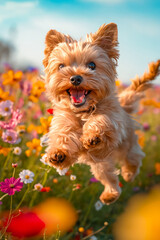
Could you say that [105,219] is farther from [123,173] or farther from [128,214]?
[123,173]

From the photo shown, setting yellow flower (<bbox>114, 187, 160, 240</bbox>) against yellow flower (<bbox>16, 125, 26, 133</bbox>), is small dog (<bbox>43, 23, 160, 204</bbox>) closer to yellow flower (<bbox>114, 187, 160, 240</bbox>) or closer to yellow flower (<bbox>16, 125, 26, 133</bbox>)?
yellow flower (<bbox>16, 125, 26, 133</bbox>)

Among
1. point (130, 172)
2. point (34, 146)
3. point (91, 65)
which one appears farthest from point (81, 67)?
point (130, 172)

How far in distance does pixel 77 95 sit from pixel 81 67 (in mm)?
247

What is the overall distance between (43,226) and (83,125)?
3.03 ft

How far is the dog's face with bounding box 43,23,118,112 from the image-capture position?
2314 mm

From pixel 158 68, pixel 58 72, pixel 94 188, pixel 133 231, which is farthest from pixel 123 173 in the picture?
pixel 58 72

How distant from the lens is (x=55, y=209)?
9.16 feet

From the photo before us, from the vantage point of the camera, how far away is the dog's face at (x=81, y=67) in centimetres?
231

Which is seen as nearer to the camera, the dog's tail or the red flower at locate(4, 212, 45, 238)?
the red flower at locate(4, 212, 45, 238)

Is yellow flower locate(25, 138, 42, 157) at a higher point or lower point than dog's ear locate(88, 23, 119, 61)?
lower

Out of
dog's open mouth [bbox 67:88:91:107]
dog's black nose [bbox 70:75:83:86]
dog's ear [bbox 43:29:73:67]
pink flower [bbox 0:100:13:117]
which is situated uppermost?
dog's ear [bbox 43:29:73:67]

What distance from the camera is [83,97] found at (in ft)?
7.80

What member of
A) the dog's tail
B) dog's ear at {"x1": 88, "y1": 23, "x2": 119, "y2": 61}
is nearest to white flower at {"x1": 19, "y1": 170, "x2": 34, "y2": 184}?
dog's ear at {"x1": 88, "y1": 23, "x2": 119, "y2": 61}

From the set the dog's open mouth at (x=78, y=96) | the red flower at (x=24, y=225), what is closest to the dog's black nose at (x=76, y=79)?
the dog's open mouth at (x=78, y=96)
